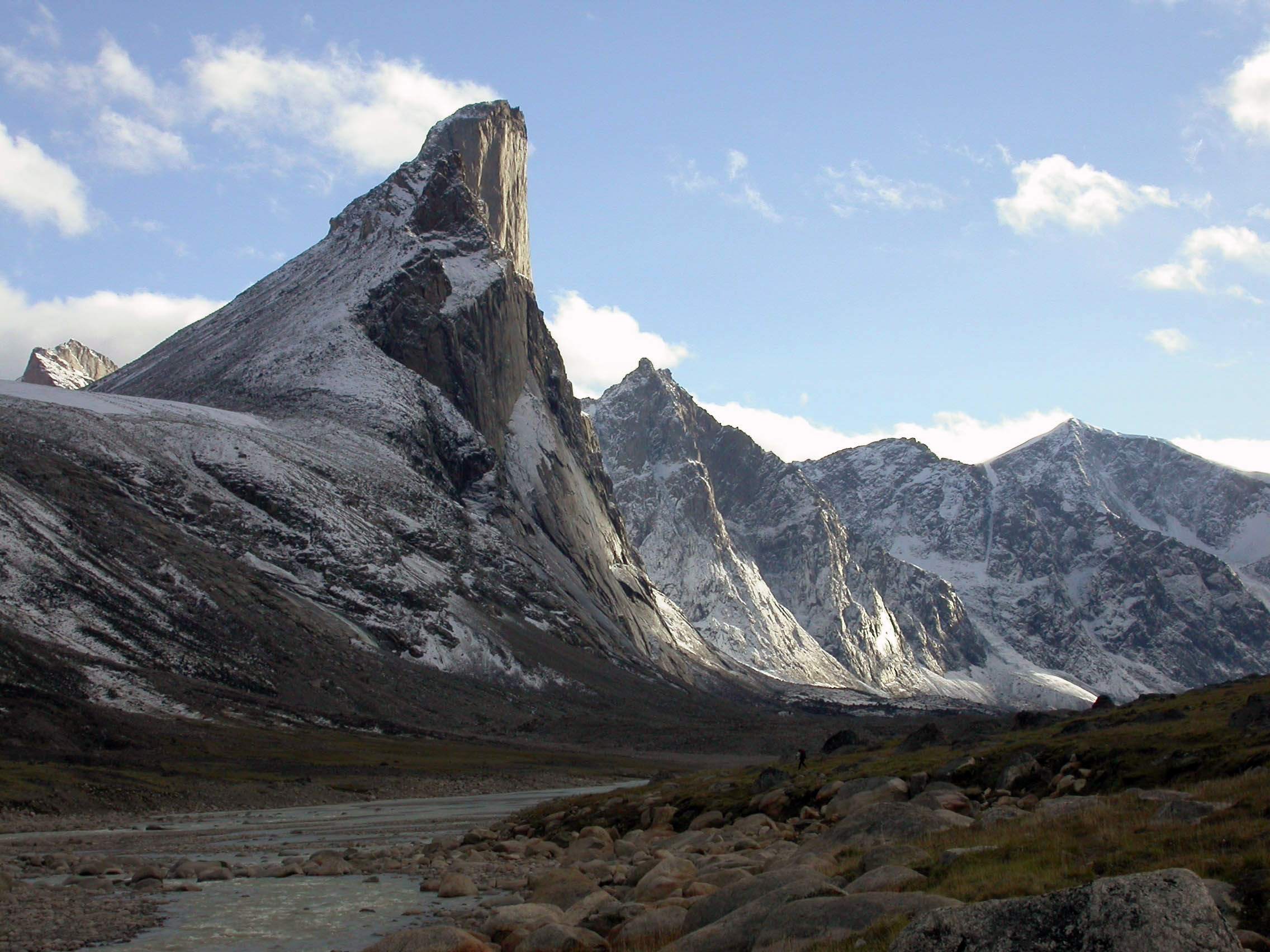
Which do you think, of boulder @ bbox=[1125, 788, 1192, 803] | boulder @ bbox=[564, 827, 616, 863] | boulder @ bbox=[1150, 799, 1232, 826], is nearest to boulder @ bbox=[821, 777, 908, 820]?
boulder @ bbox=[564, 827, 616, 863]

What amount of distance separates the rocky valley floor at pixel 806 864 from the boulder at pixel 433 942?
0.06 metres

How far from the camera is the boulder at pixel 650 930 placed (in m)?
20.8

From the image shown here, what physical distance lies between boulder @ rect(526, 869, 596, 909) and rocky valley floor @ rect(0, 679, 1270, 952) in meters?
0.13

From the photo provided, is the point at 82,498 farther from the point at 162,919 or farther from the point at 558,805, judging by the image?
the point at 162,919

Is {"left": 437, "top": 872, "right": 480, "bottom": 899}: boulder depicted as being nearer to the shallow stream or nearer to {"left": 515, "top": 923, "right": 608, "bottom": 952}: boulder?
the shallow stream

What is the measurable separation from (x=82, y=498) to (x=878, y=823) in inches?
5768

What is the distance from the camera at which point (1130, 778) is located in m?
31.8

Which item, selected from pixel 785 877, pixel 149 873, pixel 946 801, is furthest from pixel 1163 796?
pixel 149 873

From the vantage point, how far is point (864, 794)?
36.9 m

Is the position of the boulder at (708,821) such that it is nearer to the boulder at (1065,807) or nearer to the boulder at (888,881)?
the boulder at (1065,807)

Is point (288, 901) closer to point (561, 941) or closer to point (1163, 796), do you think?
point (561, 941)

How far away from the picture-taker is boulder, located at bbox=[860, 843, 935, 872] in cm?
2169

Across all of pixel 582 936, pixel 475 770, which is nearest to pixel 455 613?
pixel 475 770

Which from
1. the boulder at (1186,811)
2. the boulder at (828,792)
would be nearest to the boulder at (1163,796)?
the boulder at (1186,811)
